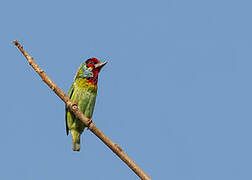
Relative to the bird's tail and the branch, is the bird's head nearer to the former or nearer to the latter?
the bird's tail

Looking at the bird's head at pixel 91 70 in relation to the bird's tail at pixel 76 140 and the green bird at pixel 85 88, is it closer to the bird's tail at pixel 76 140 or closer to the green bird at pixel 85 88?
the green bird at pixel 85 88

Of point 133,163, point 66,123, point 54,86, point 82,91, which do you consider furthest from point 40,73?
point 66,123

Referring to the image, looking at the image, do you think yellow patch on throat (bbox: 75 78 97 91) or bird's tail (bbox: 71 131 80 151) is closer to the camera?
yellow patch on throat (bbox: 75 78 97 91)

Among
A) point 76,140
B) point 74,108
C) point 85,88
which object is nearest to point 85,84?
point 85,88

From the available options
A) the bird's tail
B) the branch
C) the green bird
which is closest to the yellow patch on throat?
the green bird

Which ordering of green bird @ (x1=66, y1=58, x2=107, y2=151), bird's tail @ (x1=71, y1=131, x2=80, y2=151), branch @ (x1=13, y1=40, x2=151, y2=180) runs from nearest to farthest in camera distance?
branch @ (x1=13, y1=40, x2=151, y2=180) < green bird @ (x1=66, y1=58, x2=107, y2=151) < bird's tail @ (x1=71, y1=131, x2=80, y2=151)

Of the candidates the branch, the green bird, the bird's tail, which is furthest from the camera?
the bird's tail

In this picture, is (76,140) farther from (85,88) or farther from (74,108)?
(74,108)

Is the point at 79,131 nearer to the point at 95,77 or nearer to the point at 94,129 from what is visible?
the point at 95,77

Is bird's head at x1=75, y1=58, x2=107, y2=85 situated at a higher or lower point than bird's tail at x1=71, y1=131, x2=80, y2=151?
higher

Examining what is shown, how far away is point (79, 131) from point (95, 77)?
1095mm

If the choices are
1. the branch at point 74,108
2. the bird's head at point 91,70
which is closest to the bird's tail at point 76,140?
the bird's head at point 91,70

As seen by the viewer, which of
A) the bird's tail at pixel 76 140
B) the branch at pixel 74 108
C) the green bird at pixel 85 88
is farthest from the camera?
the bird's tail at pixel 76 140

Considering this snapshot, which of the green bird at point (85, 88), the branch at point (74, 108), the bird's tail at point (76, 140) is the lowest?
the branch at point (74, 108)
